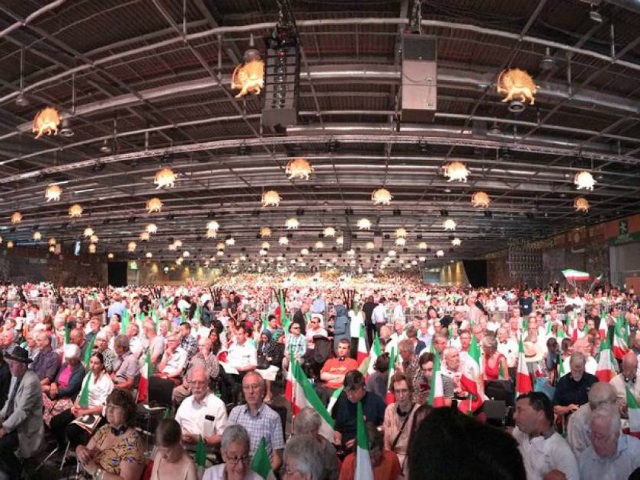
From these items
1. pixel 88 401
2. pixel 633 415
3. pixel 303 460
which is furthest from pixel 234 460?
pixel 88 401

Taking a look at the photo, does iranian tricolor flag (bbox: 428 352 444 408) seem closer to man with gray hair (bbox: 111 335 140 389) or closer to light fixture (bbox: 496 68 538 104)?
light fixture (bbox: 496 68 538 104)

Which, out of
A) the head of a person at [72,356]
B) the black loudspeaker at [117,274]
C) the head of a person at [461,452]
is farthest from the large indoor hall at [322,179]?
the black loudspeaker at [117,274]

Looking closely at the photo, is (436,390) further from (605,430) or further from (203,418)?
(203,418)

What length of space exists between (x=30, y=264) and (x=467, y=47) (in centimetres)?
3805

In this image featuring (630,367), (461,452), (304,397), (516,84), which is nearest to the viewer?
(461,452)

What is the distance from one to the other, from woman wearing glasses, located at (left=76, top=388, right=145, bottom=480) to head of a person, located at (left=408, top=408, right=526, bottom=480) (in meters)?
3.20

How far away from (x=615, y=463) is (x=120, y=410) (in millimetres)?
3448

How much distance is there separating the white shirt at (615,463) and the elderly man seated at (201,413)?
116 inches

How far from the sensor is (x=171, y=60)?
8438mm

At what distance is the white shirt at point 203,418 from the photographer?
467 centimetres

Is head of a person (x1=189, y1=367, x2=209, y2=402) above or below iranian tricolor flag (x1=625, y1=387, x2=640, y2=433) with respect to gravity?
above

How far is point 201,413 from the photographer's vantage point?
4.70 meters

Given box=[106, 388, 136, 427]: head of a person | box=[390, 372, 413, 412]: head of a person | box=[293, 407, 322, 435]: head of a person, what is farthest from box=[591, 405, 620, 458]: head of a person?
box=[106, 388, 136, 427]: head of a person

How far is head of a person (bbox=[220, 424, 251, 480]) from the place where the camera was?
10.5 ft
